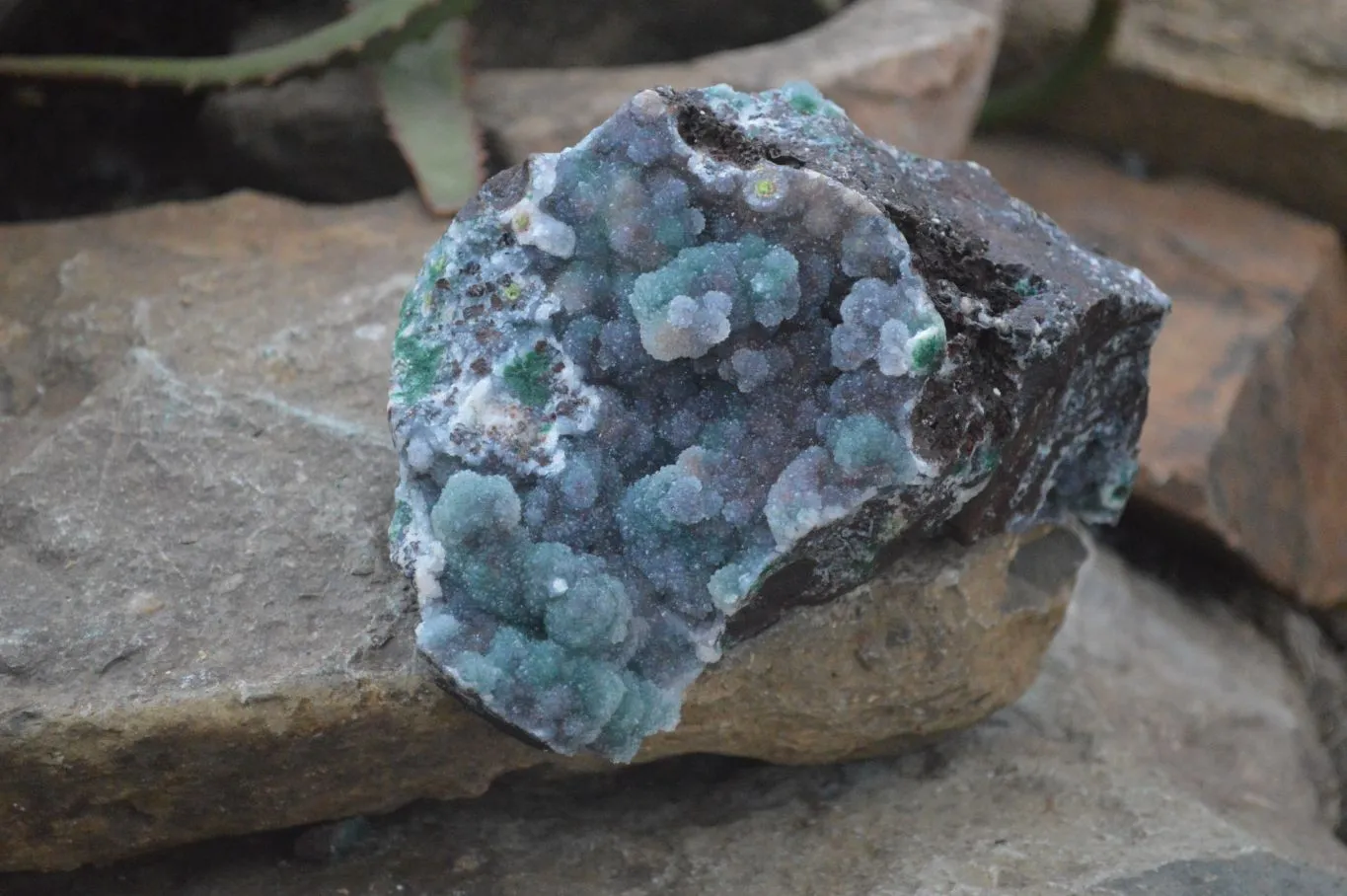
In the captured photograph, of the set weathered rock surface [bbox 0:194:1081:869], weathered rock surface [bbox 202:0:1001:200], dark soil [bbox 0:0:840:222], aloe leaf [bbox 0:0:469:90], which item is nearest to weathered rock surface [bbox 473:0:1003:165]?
weathered rock surface [bbox 202:0:1001:200]

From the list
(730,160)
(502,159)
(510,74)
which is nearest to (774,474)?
(730,160)

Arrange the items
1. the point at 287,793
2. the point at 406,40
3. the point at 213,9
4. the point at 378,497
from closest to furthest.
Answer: the point at 287,793, the point at 378,497, the point at 406,40, the point at 213,9

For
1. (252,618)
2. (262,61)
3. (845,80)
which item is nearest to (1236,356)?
(845,80)

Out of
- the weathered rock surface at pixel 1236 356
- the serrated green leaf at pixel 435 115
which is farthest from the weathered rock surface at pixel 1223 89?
the serrated green leaf at pixel 435 115

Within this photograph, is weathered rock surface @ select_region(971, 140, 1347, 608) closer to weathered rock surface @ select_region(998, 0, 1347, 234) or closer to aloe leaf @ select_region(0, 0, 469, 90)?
weathered rock surface @ select_region(998, 0, 1347, 234)

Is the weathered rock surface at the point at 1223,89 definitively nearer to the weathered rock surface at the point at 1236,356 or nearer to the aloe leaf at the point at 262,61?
the weathered rock surface at the point at 1236,356

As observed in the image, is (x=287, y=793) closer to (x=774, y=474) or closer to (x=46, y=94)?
(x=774, y=474)
